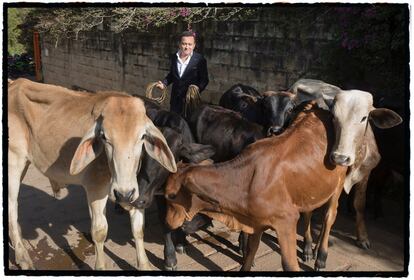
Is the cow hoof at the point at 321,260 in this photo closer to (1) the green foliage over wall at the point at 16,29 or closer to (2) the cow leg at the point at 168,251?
(2) the cow leg at the point at 168,251

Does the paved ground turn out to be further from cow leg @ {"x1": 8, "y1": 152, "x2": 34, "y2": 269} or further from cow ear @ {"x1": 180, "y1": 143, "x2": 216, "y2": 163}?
cow ear @ {"x1": 180, "y1": 143, "x2": 216, "y2": 163}

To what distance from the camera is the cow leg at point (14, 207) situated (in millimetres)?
4027

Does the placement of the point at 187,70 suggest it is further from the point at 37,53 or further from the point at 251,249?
the point at 37,53

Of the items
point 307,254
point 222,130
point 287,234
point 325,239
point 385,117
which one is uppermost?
point 385,117

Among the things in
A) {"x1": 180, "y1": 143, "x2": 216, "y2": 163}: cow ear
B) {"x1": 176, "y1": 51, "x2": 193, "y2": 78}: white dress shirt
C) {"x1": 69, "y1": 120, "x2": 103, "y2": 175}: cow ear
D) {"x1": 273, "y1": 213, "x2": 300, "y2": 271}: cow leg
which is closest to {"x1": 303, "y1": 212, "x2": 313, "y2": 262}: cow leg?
{"x1": 273, "y1": 213, "x2": 300, "y2": 271}: cow leg

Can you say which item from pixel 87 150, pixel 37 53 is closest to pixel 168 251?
pixel 87 150

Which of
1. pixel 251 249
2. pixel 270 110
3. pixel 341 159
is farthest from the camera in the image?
pixel 270 110

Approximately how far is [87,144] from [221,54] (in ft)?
16.5

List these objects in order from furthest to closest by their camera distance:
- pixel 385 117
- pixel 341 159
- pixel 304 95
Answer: pixel 304 95 < pixel 385 117 < pixel 341 159

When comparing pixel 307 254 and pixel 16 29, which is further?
pixel 16 29

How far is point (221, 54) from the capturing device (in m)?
8.02

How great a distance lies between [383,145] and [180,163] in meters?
2.35

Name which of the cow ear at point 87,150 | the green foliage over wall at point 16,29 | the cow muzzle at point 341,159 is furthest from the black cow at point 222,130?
the green foliage over wall at point 16,29

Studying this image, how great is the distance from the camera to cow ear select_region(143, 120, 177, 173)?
10.8 ft
